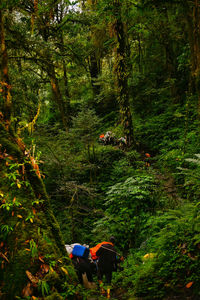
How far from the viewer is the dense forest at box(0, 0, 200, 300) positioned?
247 centimetres

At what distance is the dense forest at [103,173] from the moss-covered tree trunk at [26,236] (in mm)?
11

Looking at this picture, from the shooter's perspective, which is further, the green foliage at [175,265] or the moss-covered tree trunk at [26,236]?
the green foliage at [175,265]

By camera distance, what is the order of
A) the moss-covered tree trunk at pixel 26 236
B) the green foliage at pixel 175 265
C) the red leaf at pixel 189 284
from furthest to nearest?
1. the green foliage at pixel 175 265
2. the red leaf at pixel 189 284
3. the moss-covered tree trunk at pixel 26 236

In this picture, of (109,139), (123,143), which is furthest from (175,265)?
(109,139)

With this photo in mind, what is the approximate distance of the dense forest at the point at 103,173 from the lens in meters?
2.47

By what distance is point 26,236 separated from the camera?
246 centimetres

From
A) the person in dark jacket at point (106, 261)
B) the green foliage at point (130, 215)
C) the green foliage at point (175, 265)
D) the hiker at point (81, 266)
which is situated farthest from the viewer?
the green foliage at point (130, 215)

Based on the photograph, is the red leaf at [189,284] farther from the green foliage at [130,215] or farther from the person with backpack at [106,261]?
the green foliage at [130,215]

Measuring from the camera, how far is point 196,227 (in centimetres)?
286

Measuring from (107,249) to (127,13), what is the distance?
19.5 feet

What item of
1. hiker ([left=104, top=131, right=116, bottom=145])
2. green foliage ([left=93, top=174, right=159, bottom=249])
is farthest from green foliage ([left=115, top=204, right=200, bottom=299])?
hiker ([left=104, top=131, right=116, bottom=145])

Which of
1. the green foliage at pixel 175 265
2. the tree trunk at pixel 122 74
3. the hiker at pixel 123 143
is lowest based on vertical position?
the green foliage at pixel 175 265

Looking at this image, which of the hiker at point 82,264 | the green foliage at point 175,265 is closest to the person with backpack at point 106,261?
the hiker at point 82,264

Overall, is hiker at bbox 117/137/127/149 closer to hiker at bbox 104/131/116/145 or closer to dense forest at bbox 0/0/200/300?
dense forest at bbox 0/0/200/300
